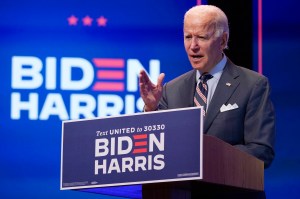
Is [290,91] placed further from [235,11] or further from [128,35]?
[128,35]

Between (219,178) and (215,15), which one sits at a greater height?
(215,15)

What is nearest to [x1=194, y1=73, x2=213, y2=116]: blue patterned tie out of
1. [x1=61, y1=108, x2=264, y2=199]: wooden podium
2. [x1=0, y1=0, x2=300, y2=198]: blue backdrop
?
[x1=61, y1=108, x2=264, y2=199]: wooden podium

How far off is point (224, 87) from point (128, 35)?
6.39 feet

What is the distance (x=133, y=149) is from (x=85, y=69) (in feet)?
8.25

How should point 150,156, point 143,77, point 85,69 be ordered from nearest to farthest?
point 150,156, point 143,77, point 85,69

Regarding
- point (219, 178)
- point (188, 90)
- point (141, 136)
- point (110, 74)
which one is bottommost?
point (219, 178)

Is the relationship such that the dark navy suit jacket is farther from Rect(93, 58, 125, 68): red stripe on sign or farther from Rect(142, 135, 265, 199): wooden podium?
Rect(93, 58, 125, 68): red stripe on sign

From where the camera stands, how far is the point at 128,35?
4.99 m

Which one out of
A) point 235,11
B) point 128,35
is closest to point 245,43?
point 235,11

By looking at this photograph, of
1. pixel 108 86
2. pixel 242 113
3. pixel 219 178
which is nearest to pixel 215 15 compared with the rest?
pixel 242 113

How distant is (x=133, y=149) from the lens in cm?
239

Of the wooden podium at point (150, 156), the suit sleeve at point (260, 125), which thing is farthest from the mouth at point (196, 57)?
the wooden podium at point (150, 156)

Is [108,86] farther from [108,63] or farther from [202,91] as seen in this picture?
[202,91]

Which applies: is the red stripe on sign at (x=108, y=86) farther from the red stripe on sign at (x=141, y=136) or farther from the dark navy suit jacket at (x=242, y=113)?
the red stripe on sign at (x=141, y=136)
